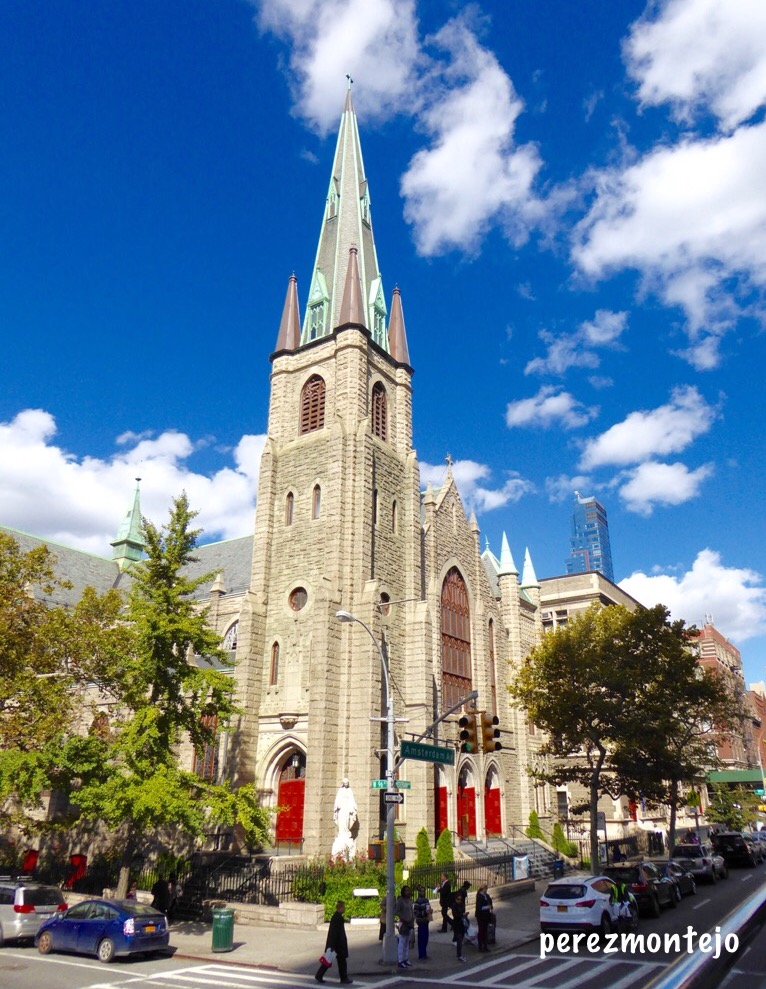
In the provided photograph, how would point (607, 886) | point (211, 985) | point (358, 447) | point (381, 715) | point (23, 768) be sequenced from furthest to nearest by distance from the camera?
point (358, 447) < point (381, 715) < point (23, 768) < point (607, 886) < point (211, 985)

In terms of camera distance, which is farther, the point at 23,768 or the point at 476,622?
the point at 476,622

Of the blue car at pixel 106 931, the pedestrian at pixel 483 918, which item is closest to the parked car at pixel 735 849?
the pedestrian at pixel 483 918

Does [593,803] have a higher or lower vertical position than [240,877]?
higher

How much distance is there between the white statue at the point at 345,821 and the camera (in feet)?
88.3

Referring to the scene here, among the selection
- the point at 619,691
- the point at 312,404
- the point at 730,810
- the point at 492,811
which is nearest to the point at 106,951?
the point at 619,691

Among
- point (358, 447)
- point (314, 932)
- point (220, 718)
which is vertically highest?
point (358, 447)

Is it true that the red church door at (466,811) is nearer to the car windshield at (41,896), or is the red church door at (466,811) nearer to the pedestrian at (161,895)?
the pedestrian at (161,895)

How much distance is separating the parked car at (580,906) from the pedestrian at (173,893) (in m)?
11.9

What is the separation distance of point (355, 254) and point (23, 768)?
2957cm

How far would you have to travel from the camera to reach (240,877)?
83.0ft

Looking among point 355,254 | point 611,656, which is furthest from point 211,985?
point 355,254

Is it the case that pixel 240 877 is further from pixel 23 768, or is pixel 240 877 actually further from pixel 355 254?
pixel 355 254

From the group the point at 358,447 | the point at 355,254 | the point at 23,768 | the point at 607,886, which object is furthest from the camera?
the point at 355,254

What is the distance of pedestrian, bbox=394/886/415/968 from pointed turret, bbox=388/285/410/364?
95.2ft
